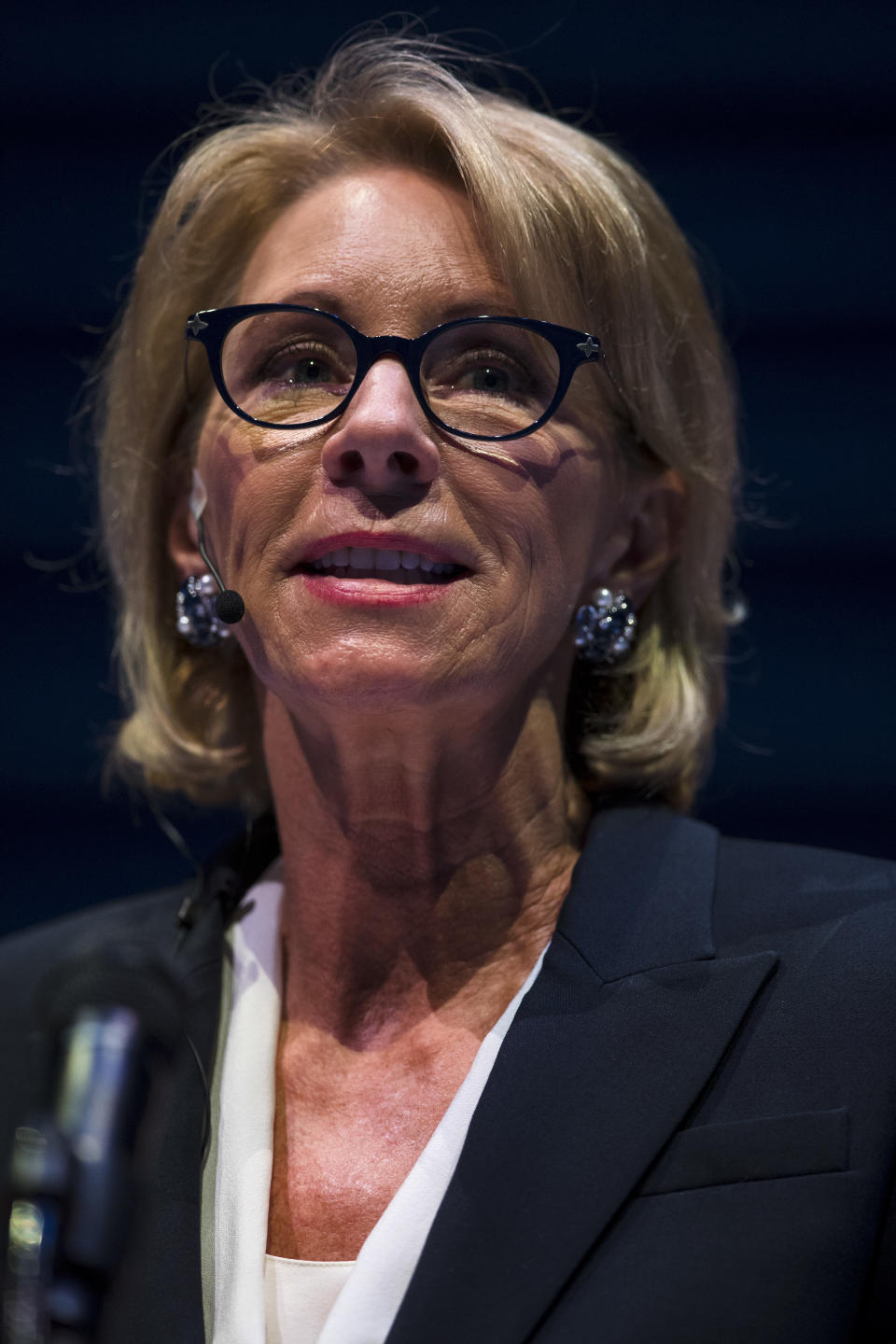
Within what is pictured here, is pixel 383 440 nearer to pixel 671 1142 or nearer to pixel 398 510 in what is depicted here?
pixel 398 510

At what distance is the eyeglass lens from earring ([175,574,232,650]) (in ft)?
0.99

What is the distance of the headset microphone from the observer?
6.36 feet

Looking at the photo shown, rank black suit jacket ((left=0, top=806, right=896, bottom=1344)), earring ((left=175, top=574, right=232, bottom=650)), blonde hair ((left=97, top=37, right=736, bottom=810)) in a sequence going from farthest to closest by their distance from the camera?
earring ((left=175, top=574, right=232, bottom=650))
blonde hair ((left=97, top=37, right=736, bottom=810))
black suit jacket ((left=0, top=806, right=896, bottom=1344))

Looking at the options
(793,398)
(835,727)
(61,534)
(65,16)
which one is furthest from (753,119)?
(61,534)

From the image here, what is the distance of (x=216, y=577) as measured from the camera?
2100 mm

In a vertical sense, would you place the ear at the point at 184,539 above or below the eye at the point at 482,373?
below

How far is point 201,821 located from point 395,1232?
5.54 feet

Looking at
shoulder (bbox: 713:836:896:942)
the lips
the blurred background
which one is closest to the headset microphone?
the lips

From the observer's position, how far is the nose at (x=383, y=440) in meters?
1.81

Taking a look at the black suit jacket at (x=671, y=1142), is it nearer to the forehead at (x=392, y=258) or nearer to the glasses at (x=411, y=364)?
the glasses at (x=411, y=364)

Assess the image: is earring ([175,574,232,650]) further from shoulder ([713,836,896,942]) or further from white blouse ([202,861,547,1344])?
shoulder ([713,836,896,942])

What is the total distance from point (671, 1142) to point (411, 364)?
1.01 metres

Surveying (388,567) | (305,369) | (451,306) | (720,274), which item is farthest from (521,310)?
(720,274)

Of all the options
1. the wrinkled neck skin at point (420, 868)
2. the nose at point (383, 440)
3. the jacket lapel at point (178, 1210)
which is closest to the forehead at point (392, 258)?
the nose at point (383, 440)
